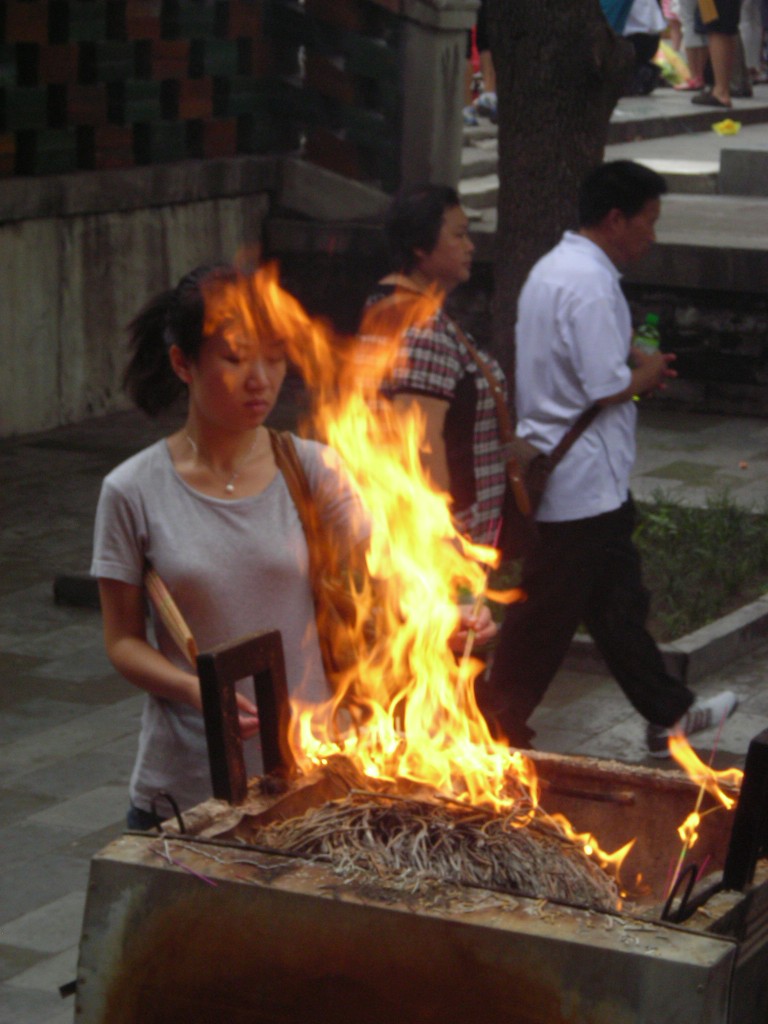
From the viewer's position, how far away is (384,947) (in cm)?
284

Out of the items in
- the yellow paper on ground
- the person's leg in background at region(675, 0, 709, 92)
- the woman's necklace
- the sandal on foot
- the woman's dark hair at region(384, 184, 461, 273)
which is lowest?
the yellow paper on ground

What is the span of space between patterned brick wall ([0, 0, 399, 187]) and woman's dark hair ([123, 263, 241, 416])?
819 centimetres

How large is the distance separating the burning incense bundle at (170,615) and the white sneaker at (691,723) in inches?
126

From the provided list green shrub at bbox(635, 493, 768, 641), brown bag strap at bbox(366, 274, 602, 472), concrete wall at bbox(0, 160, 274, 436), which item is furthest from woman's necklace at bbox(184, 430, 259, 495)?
concrete wall at bbox(0, 160, 274, 436)

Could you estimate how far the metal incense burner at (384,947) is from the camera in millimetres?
2723

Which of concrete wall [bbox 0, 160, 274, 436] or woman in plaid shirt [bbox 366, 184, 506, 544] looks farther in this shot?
concrete wall [bbox 0, 160, 274, 436]

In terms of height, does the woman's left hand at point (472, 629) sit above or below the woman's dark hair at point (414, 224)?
below

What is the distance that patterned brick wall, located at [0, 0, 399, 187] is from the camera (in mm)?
11969

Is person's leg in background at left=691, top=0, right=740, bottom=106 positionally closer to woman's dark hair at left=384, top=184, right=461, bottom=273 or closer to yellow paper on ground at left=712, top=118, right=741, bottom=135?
yellow paper on ground at left=712, top=118, right=741, bottom=135

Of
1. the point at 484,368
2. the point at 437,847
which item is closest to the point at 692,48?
the point at 484,368

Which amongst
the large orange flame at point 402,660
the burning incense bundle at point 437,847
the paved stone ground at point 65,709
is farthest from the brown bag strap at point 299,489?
the paved stone ground at point 65,709

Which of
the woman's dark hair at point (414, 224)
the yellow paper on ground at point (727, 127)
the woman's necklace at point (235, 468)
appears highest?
the woman's dark hair at point (414, 224)

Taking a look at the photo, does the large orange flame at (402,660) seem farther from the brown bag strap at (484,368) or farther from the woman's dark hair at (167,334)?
the brown bag strap at (484,368)

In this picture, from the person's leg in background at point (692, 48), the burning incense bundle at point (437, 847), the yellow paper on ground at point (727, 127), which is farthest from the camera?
the yellow paper on ground at point (727, 127)
